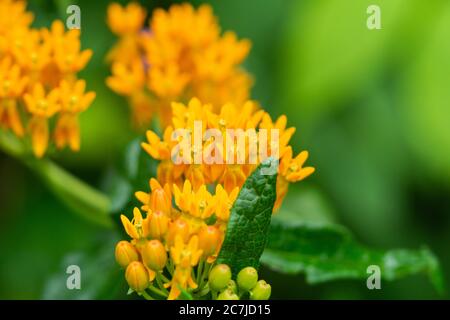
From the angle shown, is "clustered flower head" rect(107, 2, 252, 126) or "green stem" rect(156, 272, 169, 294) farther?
"clustered flower head" rect(107, 2, 252, 126)

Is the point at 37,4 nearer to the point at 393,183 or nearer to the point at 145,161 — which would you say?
the point at 145,161

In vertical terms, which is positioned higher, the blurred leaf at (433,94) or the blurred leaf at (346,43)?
the blurred leaf at (346,43)

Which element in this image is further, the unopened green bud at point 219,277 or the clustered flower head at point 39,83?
the clustered flower head at point 39,83

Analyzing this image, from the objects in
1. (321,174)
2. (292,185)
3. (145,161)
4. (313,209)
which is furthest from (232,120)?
(321,174)

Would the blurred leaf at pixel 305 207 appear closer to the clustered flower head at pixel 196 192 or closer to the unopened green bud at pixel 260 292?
the clustered flower head at pixel 196 192

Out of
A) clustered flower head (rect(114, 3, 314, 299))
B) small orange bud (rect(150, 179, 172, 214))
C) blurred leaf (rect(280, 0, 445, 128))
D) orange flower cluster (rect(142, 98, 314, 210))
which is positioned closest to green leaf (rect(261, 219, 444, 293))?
clustered flower head (rect(114, 3, 314, 299))

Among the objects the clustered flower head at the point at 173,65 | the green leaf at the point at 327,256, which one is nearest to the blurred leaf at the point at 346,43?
the clustered flower head at the point at 173,65

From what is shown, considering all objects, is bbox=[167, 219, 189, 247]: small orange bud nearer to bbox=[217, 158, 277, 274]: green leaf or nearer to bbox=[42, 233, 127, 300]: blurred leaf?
bbox=[217, 158, 277, 274]: green leaf

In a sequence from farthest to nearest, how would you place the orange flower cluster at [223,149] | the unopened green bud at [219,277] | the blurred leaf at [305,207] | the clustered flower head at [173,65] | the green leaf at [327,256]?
the blurred leaf at [305,207]
the clustered flower head at [173,65]
the green leaf at [327,256]
the orange flower cluster at [223,149]
the unopened green bud at [219,277]
